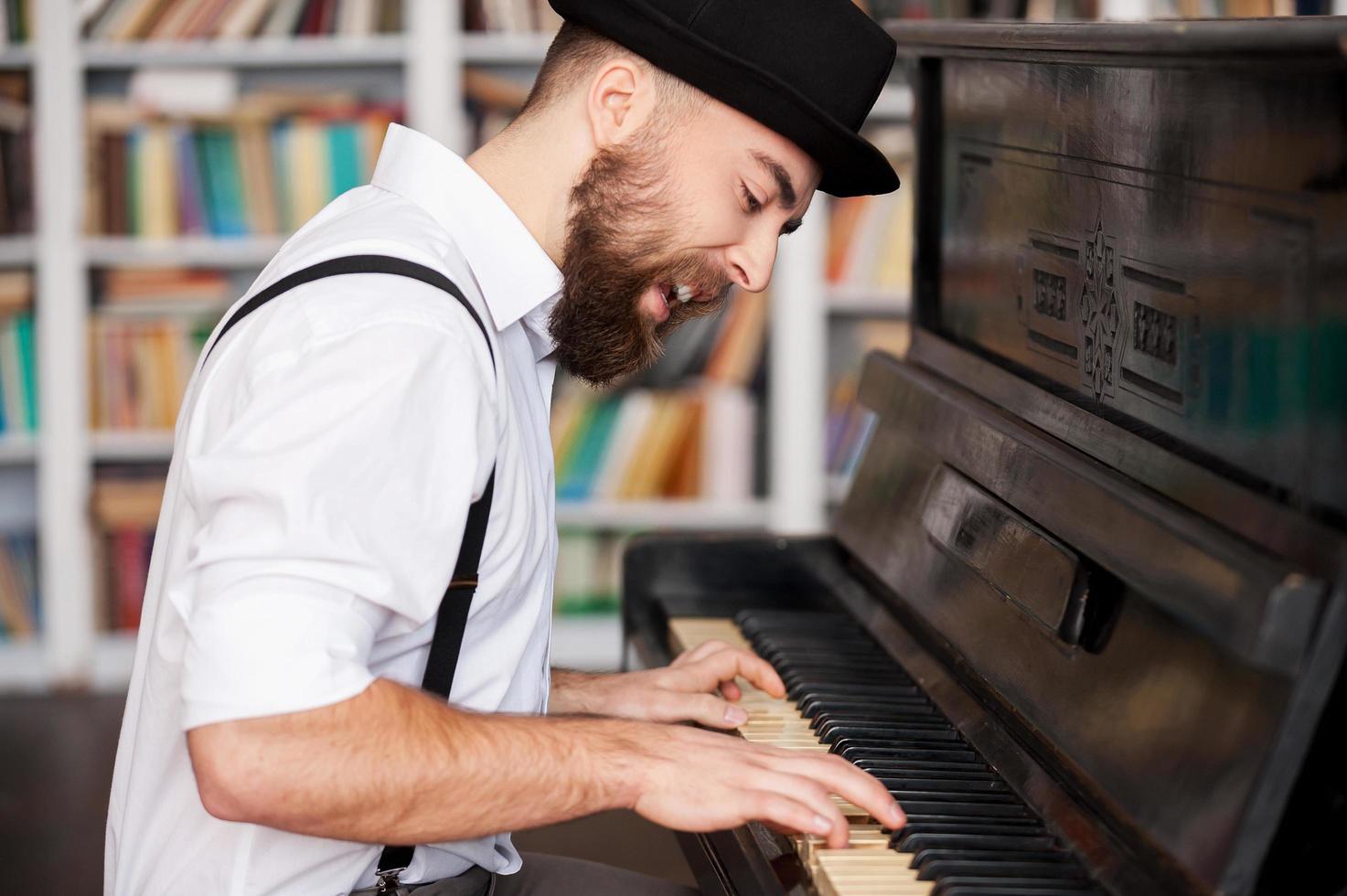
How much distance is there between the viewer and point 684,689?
1.51 meters

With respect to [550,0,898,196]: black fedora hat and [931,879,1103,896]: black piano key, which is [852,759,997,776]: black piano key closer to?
[931,879,1103,896]: black piano key

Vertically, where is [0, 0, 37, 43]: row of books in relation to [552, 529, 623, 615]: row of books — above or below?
above

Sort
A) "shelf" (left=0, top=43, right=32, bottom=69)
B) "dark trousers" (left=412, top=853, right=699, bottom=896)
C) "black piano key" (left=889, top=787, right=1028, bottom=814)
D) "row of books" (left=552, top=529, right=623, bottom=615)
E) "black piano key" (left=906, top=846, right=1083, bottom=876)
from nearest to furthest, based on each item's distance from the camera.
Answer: "black piano key" (left=906, top=846, right=1083, bottom=876) < "black piano key" (left=889, top=787, right=1028, bottom=814) < "dark trousers" (left=412, top=853, right=699, bottom=896) < "shelf" (left=0, top=43, right=32, bottom=69) < "row of books" (left=552, top=529, right=623, bottom=615)

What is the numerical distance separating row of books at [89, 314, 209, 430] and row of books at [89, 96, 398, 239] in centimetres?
23

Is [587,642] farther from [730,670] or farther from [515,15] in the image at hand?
[730,670]

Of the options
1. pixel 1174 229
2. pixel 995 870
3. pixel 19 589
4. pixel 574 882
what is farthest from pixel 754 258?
pixel 19 589

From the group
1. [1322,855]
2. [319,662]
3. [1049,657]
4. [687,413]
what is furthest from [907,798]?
[687,413]

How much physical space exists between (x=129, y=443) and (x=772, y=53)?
2.86 metres

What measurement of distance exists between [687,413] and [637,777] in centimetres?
266

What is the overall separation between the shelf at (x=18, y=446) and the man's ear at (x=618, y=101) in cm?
286

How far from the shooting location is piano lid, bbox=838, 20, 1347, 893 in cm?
97

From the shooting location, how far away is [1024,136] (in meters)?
1.54

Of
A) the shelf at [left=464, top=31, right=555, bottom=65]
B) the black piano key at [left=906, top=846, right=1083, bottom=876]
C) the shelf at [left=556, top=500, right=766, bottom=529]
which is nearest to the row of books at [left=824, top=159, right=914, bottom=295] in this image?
the shelf at [left=556, top=500, right=766, bottom=529]

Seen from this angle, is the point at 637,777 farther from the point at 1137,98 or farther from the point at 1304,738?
the point at 1137,98
